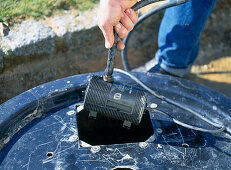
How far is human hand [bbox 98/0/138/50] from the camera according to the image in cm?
76

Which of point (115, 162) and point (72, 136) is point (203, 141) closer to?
point (115, 162)

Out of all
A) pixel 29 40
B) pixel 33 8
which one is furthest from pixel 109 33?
pixel 33 8

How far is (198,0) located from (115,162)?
2.77ft

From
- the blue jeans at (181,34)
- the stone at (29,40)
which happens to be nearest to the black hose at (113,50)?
the blue jeans at (181,34)

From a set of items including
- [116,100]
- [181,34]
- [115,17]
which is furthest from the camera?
[181,34]

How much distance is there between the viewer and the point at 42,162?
0.81m

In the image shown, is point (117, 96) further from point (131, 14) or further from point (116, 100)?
point (131, 14)

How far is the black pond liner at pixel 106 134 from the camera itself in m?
0.82

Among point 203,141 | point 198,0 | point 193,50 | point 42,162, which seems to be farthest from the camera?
point 193,50

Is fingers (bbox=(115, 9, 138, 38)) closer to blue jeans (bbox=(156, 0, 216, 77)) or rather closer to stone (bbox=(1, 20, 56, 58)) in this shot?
blue jeans (bbox=(156, 0, 216, 77))

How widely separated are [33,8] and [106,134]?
3.11 ft

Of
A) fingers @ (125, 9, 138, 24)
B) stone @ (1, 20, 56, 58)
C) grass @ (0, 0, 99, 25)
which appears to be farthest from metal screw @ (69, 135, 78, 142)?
grass @ (0, 0, 99, 25)

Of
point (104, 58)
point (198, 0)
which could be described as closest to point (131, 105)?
point (198, 0)

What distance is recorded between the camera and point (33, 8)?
1.58 m
